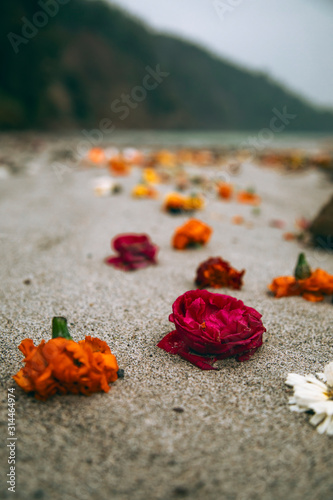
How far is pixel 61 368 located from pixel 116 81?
4854 centimetres

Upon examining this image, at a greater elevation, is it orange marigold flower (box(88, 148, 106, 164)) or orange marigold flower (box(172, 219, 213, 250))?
orange marigold flower (box(172, 219, 213, 250))

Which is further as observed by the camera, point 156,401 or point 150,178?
point 150,178

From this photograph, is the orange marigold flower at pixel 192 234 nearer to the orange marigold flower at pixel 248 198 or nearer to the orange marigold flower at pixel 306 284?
the orange marigold flower at pixel 306 284

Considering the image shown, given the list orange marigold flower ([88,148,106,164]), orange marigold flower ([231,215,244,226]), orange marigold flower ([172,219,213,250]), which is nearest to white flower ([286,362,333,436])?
orange marigold flower ([172,219,213,250])

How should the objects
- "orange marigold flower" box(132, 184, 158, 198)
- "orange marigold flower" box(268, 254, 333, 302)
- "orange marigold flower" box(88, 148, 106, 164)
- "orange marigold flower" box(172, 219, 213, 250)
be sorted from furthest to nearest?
"orange marigold flower" box(88, 148, 106, 164), "orange marigold flower" box(132, 184, 158, 198), "orange marigold flower" box(172, 219, 213, 250), "orange marigold flower" box(268, 254, 333, 302)

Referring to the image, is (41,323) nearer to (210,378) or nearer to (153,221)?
(210,378)

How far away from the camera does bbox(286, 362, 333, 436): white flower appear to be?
3.61 ft

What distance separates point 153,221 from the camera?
375 centimetres

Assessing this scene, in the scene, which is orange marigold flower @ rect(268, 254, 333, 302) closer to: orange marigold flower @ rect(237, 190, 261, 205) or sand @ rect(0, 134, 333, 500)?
sand @ rect(0, 134, 333, 500)

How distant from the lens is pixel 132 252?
2482 millimetres

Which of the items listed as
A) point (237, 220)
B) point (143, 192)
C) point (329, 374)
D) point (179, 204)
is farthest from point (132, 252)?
point (143, 192)

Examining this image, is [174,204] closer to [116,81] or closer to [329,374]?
[329,374]

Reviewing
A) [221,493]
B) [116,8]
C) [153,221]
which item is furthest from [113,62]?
[221,493]

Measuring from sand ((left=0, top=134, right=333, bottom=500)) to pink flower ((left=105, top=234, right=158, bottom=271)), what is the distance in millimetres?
87
